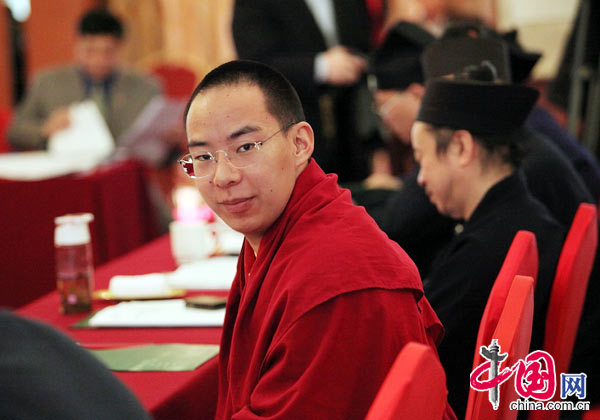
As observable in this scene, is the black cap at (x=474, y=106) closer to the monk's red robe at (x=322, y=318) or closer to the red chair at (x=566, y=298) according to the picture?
the red chair at (x=566, y=298)

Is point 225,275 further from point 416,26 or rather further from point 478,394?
point 416,26

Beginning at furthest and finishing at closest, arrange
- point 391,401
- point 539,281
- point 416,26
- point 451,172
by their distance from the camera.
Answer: point 416,26 → point 451,172 → point 539,281 → point 391,401

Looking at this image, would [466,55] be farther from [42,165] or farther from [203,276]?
[42,165]

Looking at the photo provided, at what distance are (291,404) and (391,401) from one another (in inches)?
13.0

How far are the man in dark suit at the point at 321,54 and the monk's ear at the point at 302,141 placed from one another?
1.85 m

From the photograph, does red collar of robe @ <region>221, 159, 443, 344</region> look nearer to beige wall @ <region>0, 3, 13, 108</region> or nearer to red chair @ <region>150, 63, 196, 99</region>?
red chair @ <region>150, 63, 196, 99</region>

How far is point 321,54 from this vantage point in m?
3.22

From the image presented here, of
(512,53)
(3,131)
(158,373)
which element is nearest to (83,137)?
(3,131)

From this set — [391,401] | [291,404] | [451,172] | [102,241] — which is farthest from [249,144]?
[102,241]

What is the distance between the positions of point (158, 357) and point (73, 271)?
427mm

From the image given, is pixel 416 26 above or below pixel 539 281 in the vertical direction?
above

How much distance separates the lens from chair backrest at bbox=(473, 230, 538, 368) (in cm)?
112

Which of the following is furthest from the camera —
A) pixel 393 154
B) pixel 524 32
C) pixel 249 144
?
pixel 524 32

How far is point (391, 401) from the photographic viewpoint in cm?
67
